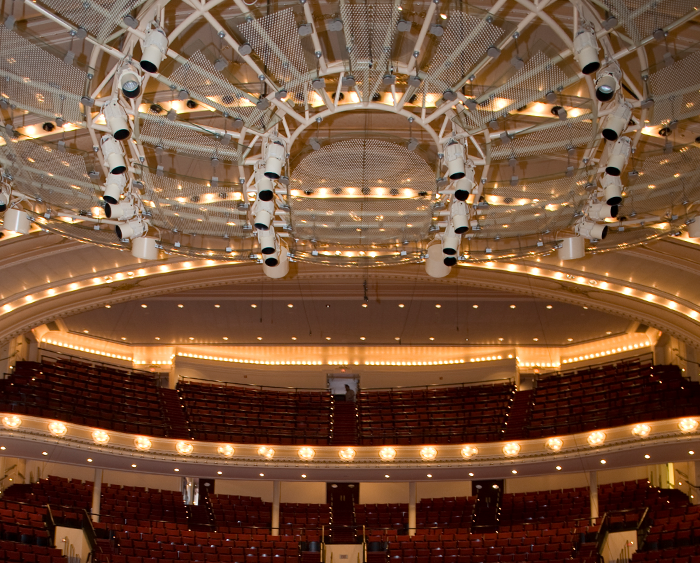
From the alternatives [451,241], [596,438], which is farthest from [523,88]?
[596,438]

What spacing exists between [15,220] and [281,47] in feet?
18.1

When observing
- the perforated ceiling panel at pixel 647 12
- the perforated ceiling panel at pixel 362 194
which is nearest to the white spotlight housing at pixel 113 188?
the perforated ceiling panel at pixel 362 194

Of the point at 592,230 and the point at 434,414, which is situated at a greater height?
the point at 592,230

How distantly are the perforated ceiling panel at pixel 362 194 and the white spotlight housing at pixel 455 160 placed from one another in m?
0.95

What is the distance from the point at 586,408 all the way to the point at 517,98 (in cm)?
1740

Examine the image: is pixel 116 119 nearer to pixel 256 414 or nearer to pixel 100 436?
pixel 100 436

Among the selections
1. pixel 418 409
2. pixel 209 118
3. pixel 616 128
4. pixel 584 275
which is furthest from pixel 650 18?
pixel 418 409

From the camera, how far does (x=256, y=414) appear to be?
Answer: 2819 cm

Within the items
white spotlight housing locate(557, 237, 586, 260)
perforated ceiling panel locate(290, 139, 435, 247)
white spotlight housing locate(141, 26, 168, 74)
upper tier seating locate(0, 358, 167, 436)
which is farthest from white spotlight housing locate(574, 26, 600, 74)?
upper tier seating locate(0, 358, 167, 436)

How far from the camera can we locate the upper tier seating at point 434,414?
25922 millimetres

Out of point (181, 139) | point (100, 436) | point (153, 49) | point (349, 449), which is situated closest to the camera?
point (153, 49)

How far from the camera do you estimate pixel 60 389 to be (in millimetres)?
26109

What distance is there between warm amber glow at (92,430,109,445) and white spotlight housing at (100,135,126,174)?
14703mm

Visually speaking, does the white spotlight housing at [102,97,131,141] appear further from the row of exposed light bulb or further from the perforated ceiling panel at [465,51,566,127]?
the row of exposed light bulb
